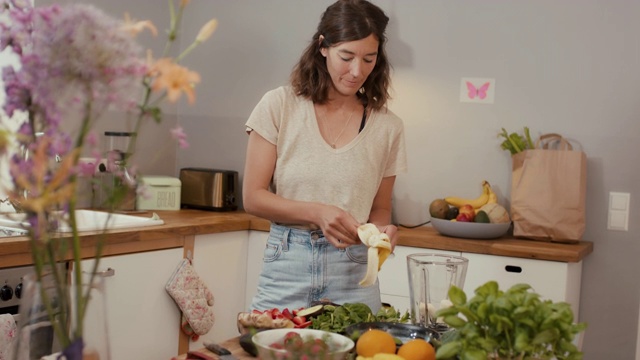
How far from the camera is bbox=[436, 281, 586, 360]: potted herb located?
125cm

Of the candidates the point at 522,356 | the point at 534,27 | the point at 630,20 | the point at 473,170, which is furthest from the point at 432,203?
the point at 522,356

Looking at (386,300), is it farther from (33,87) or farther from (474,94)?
(33,87)

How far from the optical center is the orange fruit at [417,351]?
138 cm

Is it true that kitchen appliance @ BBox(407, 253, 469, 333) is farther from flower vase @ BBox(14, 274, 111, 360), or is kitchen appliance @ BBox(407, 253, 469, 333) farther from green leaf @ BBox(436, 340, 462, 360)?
flower vase @ BBox(14, 274, 111, 360)

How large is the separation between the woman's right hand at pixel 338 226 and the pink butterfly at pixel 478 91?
1.55m

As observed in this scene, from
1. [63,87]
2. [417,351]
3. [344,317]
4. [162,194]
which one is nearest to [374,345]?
[417,351]

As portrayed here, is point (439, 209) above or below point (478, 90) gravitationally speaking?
below

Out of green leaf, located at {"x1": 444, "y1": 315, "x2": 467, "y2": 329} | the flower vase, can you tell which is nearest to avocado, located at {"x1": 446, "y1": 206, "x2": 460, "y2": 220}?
green leaf, located at {"x1": 444, "y1": 315, "x2": 467, "y2": 329}

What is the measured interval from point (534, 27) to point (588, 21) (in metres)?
0.20

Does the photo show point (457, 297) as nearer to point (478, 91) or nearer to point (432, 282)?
point (432, 282)

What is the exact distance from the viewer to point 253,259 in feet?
11.5

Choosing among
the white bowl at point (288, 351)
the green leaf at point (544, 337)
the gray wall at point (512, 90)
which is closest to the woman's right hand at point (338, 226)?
the white bowl at point (288, 351)

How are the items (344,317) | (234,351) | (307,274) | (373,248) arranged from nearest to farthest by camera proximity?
(234,351) → (344,317) → (373,248) → (307,274)

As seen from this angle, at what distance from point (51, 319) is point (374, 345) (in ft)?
2.11
